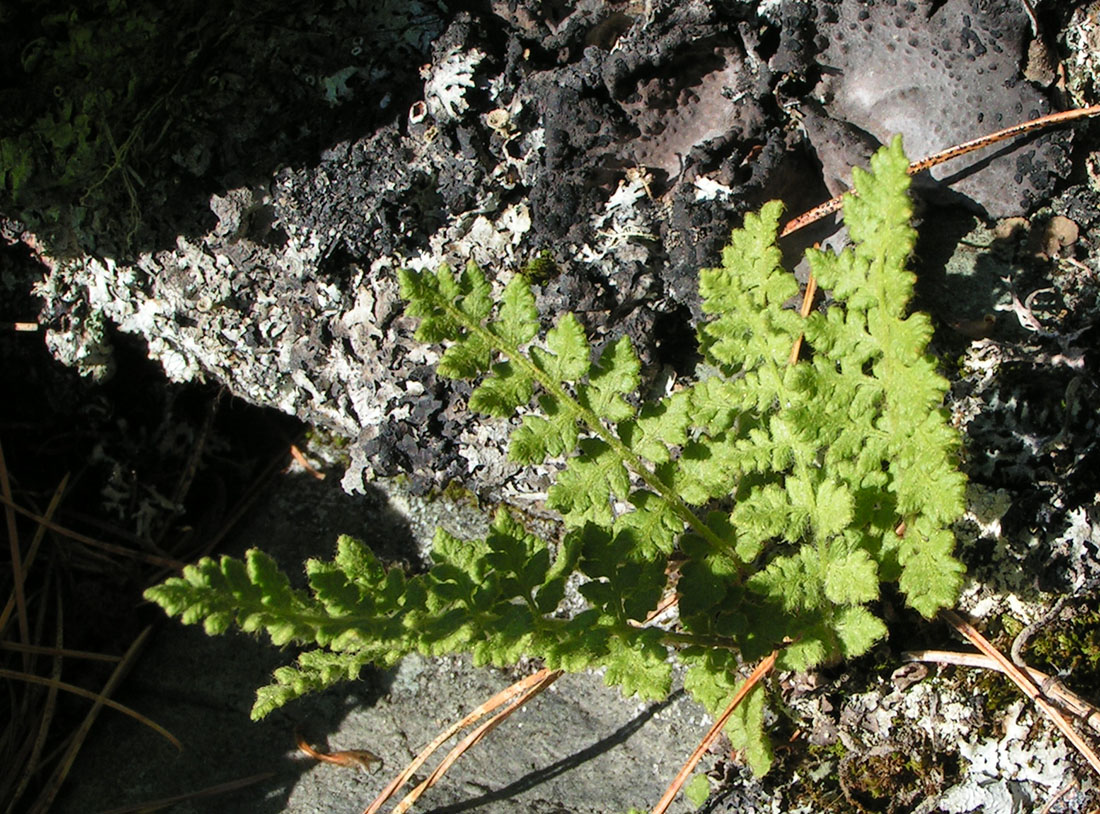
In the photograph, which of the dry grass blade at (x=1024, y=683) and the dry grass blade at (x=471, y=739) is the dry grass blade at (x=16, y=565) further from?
the dry grass blade at (x=1024, y=683)

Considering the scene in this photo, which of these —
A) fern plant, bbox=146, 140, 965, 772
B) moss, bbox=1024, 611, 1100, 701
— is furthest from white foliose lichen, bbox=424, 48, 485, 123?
moss, bbox=1024, 611, 1100, 701

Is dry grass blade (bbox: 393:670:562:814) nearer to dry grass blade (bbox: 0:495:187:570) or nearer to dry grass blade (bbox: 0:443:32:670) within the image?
dry grass blade (bbox: 0:495:187:570)

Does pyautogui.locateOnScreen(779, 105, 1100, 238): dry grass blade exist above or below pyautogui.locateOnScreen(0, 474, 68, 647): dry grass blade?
above

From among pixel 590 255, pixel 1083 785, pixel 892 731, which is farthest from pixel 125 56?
pixel 1083 785

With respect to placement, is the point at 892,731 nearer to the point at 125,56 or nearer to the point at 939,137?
the point at 939,137

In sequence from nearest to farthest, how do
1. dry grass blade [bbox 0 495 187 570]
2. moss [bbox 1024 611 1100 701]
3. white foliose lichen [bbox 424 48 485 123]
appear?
moss [bbox 1024 611 1100 701] < white foliose lichen [bbox 424 48 485 123] < dry grass blade [bbox 0 495 187 570]

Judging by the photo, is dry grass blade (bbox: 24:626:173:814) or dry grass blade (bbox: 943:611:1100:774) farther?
dry grass blade (bbox: 24:626:173:814)

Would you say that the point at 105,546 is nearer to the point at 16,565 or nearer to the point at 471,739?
the point at 16,565
